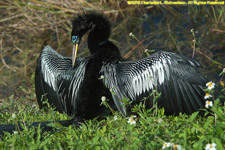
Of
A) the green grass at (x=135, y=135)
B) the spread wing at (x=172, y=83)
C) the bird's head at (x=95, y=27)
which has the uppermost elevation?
the bird's head at (x=95, y=27)

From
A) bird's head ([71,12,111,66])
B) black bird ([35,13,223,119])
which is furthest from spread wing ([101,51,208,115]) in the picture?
bird's head ([71,12,111,66])

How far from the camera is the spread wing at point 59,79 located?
3.93m

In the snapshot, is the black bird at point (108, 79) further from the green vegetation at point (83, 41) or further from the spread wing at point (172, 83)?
the green vegetation at point (83, 41)

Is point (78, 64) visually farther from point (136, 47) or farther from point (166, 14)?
point (166, 14)

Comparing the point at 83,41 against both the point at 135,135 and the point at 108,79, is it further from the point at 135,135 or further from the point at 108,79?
the point at 135,135

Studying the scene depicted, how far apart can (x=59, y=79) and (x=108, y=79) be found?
632 millimetres

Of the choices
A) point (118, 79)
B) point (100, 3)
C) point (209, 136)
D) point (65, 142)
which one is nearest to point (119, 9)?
point (100, 3)

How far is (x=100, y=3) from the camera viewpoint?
6.74 m

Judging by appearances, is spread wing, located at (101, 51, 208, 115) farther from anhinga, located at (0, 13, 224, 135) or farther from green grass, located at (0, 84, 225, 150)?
green grass, located at (0, 84, 225, 150)

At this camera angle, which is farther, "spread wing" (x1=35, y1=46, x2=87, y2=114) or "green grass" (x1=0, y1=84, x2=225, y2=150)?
"spread wing" (x1=35, y1=46, x2=87, y2=114)

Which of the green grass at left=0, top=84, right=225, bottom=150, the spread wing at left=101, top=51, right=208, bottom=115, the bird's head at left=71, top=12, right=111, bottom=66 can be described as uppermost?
the bird's head at left=71, top=12, right=111, bottom=66

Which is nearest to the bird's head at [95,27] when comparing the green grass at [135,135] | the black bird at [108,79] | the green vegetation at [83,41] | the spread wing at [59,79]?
the black bird at [108,79]

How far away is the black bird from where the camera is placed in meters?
3.35

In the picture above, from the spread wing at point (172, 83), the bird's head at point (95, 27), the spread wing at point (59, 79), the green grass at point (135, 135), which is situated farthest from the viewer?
the bird's head at point (95, 27)
